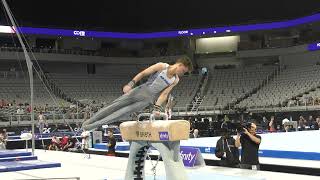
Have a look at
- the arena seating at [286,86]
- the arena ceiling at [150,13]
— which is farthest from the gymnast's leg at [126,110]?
the arena ceiling at [150,13]

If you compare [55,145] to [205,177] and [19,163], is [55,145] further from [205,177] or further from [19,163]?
[205,177]

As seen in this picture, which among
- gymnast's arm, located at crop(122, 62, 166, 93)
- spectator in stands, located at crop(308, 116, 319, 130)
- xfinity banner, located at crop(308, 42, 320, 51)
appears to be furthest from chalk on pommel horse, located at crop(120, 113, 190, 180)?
xfinity banner, located at crop(308, 42, 320, 51)

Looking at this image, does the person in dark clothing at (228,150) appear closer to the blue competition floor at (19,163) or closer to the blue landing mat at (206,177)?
the blue landing mat at (206,177)

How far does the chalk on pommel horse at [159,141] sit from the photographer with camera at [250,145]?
234cm

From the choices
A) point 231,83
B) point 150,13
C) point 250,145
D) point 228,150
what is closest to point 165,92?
point 250,145

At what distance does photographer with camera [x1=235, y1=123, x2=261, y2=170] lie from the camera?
27.7 feet

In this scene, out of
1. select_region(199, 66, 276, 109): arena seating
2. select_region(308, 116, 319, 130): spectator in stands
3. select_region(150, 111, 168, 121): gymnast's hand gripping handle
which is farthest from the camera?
select_region(199, 66, 276, 109): arena seating

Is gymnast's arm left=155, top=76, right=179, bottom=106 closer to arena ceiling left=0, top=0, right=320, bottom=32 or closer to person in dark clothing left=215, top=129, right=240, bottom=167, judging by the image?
person in dark clothing left=215, top=129, right=240, bottom=167

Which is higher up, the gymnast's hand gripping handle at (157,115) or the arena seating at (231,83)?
the arena seating at (231,83)

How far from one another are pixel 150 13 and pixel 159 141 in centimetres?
3195

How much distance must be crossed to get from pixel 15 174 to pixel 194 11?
2957cm

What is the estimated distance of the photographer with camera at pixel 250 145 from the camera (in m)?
8.43

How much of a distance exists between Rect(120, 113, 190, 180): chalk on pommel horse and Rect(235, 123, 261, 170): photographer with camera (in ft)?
7.68

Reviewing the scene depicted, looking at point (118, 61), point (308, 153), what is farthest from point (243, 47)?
point (308, 153)
